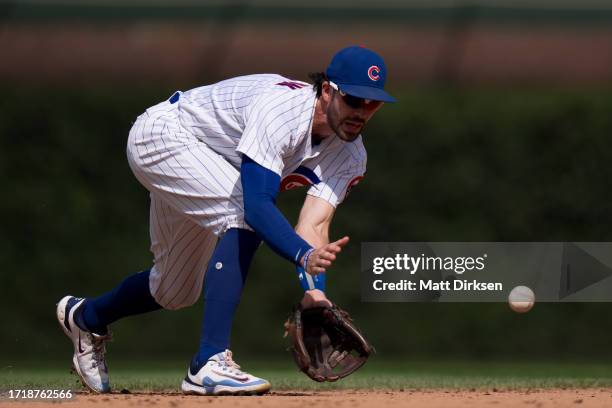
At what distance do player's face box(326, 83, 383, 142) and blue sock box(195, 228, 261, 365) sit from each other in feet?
1.81

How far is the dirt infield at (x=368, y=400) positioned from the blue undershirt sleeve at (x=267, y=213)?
554 millimetres

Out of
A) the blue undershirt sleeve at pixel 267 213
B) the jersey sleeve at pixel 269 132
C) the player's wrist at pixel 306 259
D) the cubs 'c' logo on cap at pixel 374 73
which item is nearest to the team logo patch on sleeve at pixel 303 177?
the jersey sleeve at pixel 269 132

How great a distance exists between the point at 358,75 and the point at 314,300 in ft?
3.11

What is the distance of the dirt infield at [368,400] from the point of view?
4.65 meters

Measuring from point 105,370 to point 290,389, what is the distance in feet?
2.81

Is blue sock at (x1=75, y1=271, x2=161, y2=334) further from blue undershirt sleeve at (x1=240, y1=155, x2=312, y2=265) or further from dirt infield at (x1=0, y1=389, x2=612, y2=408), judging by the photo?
blue undershirt sleeve at (x1=240, y1=155, x2=312, y2=265)

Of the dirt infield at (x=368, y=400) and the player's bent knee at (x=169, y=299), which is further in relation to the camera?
the player's bent knee at (x=169, y=299)

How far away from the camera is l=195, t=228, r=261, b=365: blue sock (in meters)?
5.04

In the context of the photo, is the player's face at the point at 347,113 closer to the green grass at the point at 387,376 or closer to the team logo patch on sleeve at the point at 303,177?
the team logo patch on sleeve at the point at 303,177

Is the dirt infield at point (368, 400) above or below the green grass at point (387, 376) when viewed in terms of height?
below

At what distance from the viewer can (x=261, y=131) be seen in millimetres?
4965

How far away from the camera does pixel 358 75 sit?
16.7 ft

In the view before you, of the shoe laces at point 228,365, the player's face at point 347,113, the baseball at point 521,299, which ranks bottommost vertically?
the shoe laces at point 228,365

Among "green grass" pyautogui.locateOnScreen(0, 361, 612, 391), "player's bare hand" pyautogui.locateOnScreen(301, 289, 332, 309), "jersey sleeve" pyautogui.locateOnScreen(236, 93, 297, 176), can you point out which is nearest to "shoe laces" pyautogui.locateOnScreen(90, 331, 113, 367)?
"green grass" pyautogui.locateOnScreen(0, 361, 612, 391)
